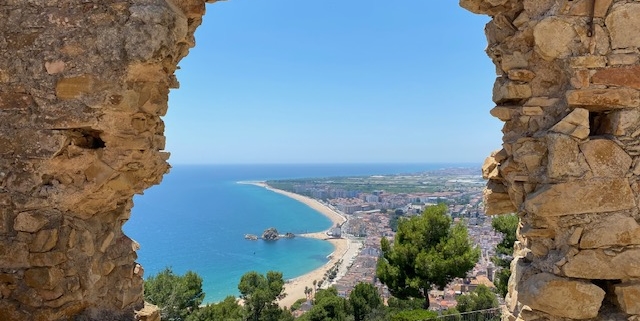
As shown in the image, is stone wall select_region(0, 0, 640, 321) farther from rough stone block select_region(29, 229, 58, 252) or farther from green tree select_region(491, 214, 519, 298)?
green tree select_region(491, 214, 519, 298)

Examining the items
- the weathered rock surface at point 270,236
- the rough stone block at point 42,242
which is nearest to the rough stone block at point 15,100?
the rough stone block at point 42,242

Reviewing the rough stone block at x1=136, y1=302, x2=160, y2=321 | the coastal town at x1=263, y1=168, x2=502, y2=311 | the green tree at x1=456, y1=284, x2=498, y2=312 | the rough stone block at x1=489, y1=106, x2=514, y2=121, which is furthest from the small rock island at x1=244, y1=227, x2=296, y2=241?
the rough stone block at x1=489, y1=106, x2=514, y2=121

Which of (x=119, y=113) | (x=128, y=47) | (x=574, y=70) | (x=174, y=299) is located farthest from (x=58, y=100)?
(x=174, y=299)

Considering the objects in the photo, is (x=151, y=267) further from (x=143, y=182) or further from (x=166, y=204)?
(x=166, y=204)

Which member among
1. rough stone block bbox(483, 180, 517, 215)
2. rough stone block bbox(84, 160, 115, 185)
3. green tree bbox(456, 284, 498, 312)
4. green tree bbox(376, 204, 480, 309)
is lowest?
green tree bbox(456, 284, 498, 312)

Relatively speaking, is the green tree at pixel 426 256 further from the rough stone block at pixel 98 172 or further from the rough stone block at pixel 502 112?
the rough stone block at pixel 98 172

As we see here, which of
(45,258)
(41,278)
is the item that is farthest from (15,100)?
(41,278)
